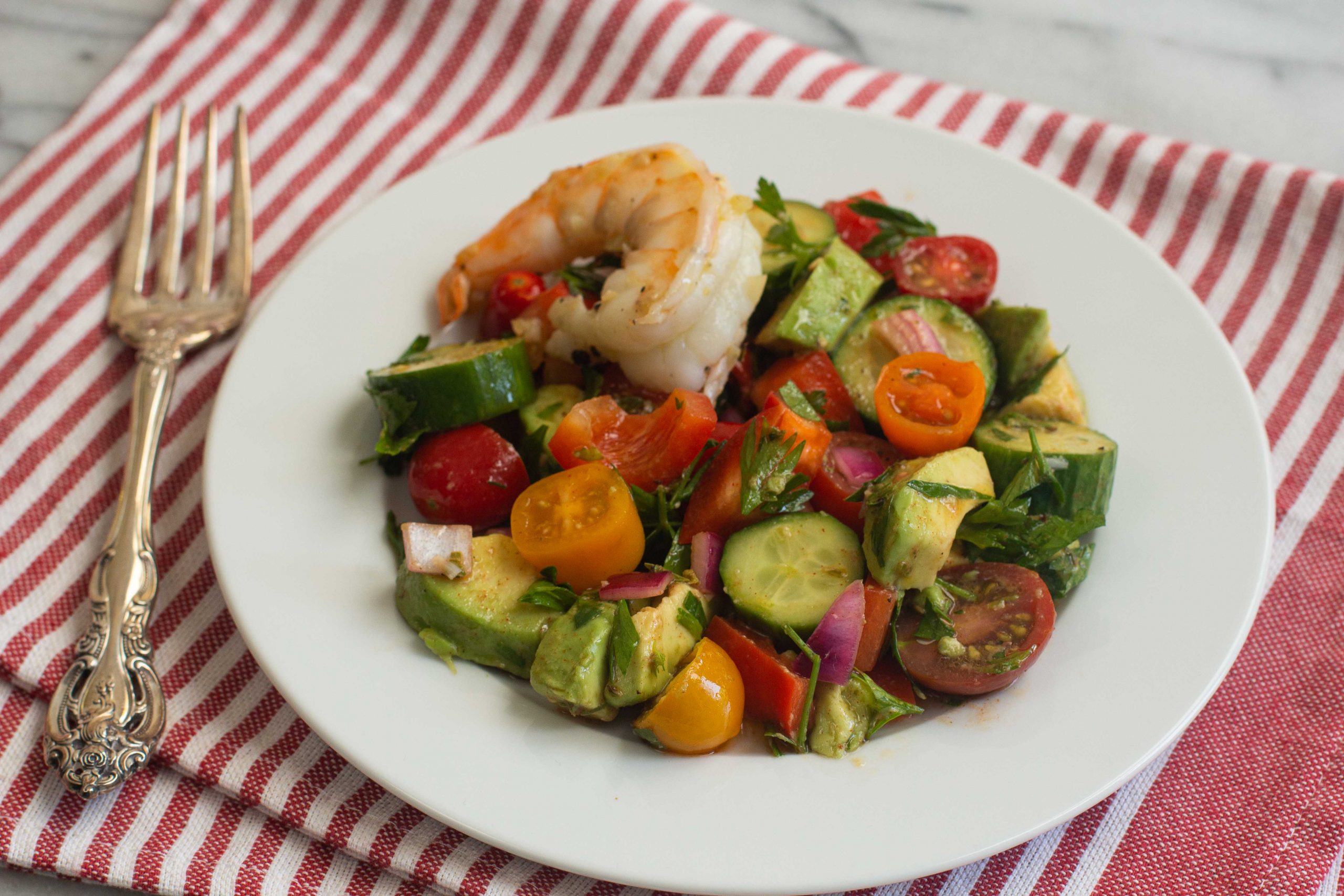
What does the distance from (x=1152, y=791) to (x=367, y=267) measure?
2593 millimetres

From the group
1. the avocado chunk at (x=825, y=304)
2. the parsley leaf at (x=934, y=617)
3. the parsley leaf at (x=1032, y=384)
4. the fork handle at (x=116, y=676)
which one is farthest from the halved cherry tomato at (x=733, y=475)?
the fork handle at (x=116, y=676)

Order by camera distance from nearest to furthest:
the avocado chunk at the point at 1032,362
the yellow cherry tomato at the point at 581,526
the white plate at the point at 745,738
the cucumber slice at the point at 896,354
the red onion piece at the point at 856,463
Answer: the white plate at the point at 745,738 < the yellow cherry tomato at the point at 581,526 < the red onion piece at the point at 856,463 < the avocado chunk at the point at 1032,362 < the cucumber slice at the point at 896,354

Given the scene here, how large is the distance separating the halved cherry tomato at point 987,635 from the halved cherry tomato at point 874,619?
7 cm

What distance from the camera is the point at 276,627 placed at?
2578mm

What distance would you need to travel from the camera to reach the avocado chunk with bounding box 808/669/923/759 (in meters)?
2.47

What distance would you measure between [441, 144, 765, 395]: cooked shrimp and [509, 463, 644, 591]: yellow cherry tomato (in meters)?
0.40

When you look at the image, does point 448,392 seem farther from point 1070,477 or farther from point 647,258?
point 1070,477

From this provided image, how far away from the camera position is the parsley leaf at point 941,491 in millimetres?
2529

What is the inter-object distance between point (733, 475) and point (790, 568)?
0.91 ft

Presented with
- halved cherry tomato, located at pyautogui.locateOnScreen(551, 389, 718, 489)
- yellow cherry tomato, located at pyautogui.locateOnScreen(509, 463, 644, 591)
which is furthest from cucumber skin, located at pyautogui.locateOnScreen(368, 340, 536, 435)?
yellow cherry tomato, located at pyautogui.locateOnScreen(509, 463, 644, 591)

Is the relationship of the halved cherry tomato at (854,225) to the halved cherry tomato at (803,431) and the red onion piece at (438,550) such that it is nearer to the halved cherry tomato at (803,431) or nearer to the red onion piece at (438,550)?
the halved cherry tomato at (803,431)

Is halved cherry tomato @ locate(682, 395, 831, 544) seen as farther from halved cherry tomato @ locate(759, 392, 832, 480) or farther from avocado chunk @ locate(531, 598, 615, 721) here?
avocado chunk @ locate(531, 598, 615, 721)

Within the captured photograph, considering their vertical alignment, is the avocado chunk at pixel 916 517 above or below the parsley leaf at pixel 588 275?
below

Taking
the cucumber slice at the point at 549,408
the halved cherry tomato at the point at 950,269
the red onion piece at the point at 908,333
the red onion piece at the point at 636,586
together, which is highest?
the halved cherry tomato at the point at 950,269
